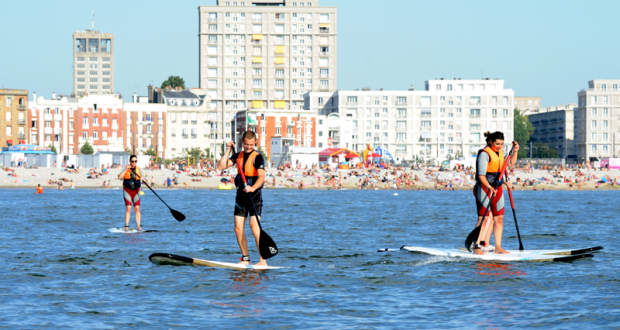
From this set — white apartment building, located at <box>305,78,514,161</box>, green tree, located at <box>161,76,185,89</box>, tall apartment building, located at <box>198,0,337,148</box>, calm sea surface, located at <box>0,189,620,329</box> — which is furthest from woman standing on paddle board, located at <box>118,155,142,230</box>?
tall apartment building, located at <box>198,0,337,148</box>

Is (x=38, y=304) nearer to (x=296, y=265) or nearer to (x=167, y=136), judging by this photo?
(x=296, y=265)

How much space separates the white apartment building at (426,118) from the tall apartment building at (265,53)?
26139 millimetres

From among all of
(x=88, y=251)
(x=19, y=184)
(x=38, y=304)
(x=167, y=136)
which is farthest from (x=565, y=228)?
(x=167, y=136)

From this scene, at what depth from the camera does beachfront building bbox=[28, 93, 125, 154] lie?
10762 centimetres

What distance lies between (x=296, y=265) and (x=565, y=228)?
13.0 meters

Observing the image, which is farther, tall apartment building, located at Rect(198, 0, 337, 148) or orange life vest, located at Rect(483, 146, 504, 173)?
tall apartment building, located at Rect(198, 0, 337, 148)

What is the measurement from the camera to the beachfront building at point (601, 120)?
458 feet

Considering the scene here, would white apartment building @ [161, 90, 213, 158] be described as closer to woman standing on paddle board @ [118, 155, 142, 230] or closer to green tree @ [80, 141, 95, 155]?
green tree @ [80, 141, 95, 155]

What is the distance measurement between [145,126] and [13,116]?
18.5m

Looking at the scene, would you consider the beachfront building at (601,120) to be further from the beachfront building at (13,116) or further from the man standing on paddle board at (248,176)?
the man standing on paddle board at (248,176)

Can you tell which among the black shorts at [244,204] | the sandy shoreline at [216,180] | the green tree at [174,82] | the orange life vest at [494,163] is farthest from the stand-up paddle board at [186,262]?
the green tree at [174,82]

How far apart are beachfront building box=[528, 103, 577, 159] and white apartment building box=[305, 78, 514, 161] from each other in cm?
3488

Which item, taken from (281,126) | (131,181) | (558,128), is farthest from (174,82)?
(131,181)

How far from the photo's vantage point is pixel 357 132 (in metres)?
127
